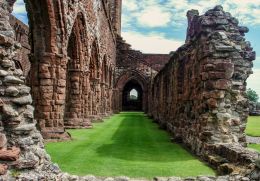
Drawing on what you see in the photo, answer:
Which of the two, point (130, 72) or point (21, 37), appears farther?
point (130, 72)

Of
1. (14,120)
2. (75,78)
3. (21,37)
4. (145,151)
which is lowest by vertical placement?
(145,151)

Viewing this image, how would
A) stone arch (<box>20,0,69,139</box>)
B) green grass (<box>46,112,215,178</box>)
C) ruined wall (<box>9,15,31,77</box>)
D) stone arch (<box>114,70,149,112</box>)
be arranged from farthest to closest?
stone arch (<box>114,70,149,112</box>) < ruined wall (<box>9,15,31,77</box>) < stone arch (<box>20,0,69,139</box>) < green grass (<box>46,112,215,178</box>)

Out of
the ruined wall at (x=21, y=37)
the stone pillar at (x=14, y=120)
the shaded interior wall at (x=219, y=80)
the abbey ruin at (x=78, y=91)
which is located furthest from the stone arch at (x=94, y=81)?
the stone pillar at (x=14, y=120)

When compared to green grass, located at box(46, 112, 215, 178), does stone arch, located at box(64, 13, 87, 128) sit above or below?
above

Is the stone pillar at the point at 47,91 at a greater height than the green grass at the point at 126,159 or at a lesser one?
greater

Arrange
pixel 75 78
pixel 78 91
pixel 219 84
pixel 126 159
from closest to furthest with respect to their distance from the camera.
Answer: pixel 126 159 < pixel 219 84 < pixel 75 78 < pixel 78 91

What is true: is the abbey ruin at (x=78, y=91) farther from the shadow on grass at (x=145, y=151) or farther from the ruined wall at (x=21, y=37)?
the ruined wall at (x=21, y=37)

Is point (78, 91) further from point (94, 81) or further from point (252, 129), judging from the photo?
point (252, 129)

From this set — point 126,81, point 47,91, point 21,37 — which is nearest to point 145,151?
point 47,91

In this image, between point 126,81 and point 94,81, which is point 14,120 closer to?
point 94,81

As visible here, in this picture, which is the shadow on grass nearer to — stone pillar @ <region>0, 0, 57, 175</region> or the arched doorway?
stone pillar @ <region>0, 0, 57, 175</region>

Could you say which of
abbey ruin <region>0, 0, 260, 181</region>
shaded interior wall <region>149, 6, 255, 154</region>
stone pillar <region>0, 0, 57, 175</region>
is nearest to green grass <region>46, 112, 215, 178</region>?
abbey ruin <region>0, 0, 260, 181</region>

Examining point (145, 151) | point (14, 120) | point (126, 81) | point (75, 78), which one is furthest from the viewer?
point (126, 81)

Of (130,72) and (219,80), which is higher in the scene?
(130,72)
